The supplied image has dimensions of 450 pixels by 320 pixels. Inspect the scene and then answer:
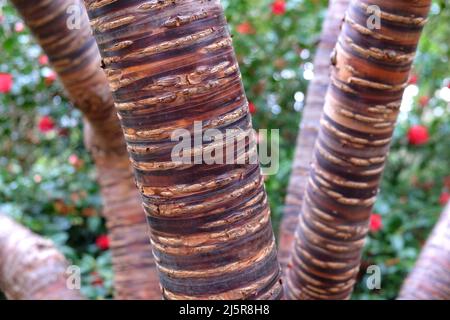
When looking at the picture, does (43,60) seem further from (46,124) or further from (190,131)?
(190,131)

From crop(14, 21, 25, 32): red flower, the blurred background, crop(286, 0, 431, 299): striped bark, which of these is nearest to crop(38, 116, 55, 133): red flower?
the blurred background

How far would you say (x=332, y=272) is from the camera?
113 cm

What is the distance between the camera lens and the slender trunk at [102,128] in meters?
1.24

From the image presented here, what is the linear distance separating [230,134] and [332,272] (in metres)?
0.63

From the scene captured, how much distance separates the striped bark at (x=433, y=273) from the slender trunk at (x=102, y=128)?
721 millimetres

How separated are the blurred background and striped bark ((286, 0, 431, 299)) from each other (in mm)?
942

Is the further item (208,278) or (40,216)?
(40,216)

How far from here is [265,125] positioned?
2.33 m

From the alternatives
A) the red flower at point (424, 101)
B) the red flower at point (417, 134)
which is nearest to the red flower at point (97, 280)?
A: the red flower at point (417, 134)

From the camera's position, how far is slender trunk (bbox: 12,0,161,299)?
1.24 meters
